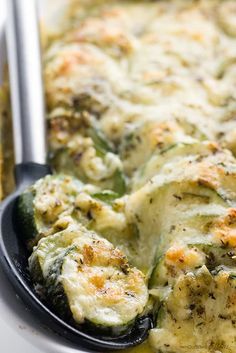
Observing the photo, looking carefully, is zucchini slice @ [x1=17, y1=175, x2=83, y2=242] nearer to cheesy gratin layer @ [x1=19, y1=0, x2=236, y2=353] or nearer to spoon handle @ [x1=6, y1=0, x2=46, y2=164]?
cheesy gratin layer @ [x1=19, y1=0, x2=236, y2=353]

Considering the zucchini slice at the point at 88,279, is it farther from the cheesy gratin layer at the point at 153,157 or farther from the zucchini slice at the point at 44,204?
the zucchini slice at the point at 44,204

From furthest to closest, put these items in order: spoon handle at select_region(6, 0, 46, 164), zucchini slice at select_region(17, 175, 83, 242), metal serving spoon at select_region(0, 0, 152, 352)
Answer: spoon handle at select_region(6, 0, 46, 164) < zucchini slice at select_region(17, 175, 83, 242) < metal serving spoon at select_region(0, 0, 152, 352)

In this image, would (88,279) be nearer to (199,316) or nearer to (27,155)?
(199,316)

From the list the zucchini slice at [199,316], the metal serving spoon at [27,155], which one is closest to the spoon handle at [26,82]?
the metal serving spoon at [27,155]

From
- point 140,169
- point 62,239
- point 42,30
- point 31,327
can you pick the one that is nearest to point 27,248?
point 62,239

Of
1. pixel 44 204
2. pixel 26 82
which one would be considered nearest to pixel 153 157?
pixel 44 204

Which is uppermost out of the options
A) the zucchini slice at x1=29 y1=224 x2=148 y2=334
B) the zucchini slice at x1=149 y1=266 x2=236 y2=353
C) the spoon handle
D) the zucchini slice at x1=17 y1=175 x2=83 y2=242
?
the spoon handle

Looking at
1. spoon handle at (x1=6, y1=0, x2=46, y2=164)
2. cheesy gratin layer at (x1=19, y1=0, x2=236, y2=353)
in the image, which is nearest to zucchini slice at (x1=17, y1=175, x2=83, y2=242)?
cheesy gratin layer at (x1=19, y1=0, x2=236, y2=353)
